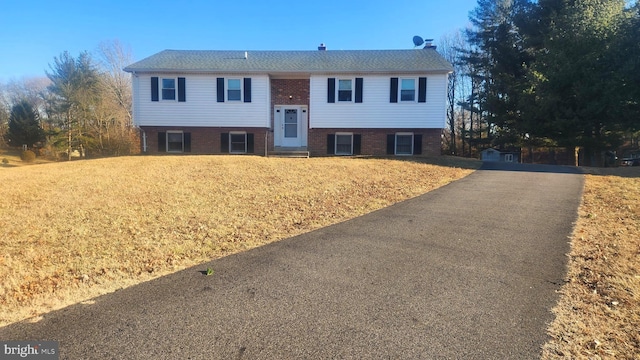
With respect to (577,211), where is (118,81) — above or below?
above

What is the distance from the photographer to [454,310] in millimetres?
3346

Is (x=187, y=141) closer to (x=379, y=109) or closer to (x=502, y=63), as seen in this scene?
(x=379, y=109)

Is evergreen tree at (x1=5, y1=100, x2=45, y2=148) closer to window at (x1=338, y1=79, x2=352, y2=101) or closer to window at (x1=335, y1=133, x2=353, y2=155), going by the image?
window at (x1=335, y1=133, x2=353, y2=155)

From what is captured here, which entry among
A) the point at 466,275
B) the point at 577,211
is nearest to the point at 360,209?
the point at 466,275

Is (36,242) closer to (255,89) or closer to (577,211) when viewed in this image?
(577,211)

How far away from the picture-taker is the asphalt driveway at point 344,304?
277cm

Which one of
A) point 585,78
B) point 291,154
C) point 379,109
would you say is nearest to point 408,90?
point 379,109

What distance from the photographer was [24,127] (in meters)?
33.0

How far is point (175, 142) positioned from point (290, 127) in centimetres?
614

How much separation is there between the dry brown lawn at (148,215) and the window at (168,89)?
24.0 feet

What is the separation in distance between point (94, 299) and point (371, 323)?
258 centimetres

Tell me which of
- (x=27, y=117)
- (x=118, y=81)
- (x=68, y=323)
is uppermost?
(x=118, y=81)

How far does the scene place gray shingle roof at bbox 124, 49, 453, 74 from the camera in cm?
1903

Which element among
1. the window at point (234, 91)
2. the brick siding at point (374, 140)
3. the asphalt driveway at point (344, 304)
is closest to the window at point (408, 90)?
the brick siding at point (374, 140)
